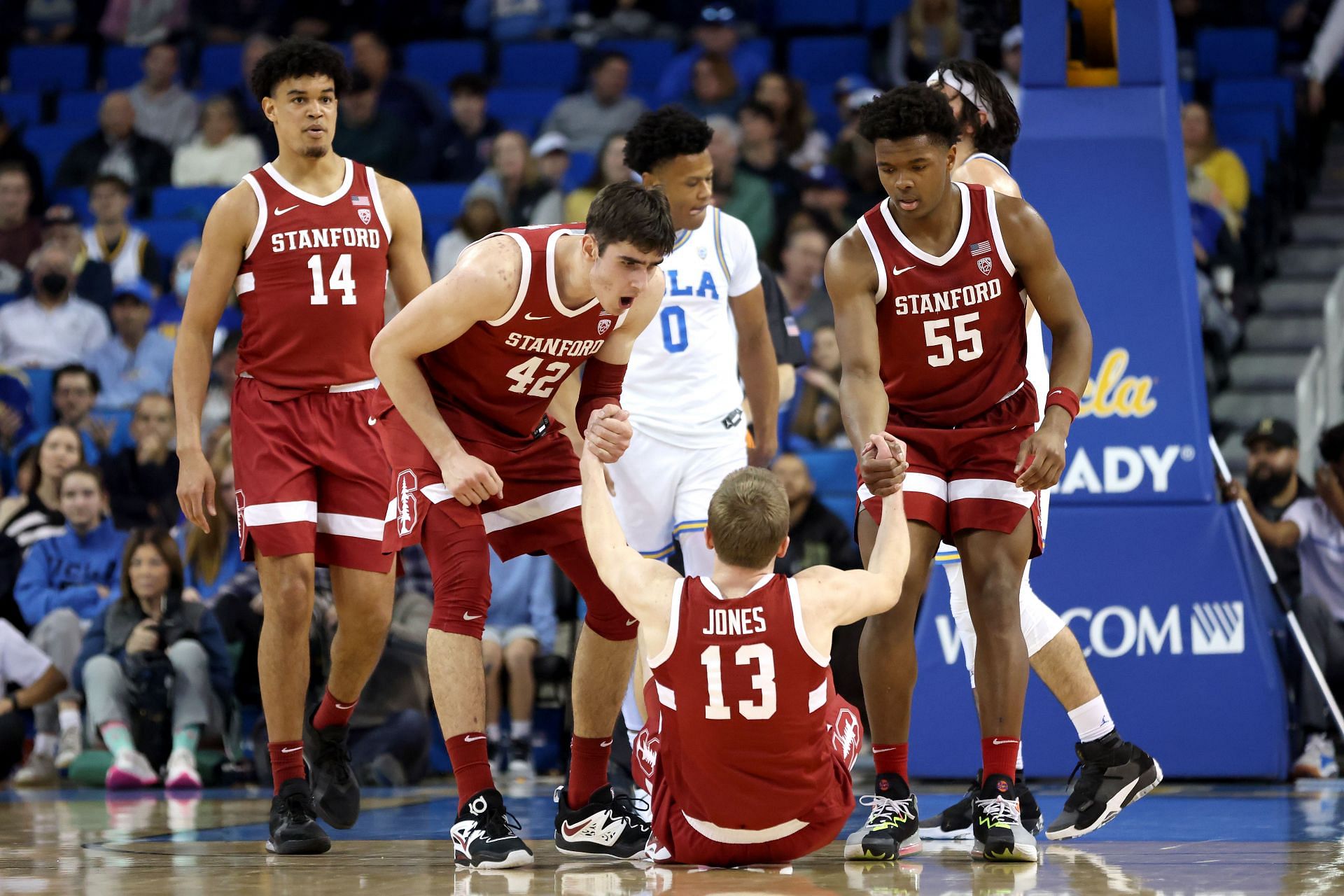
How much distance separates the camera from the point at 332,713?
5637 mm

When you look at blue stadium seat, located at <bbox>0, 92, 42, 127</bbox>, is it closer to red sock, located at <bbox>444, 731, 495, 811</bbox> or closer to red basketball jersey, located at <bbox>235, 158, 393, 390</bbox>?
red basketball jersey, located at <bbox>235, 158, 393, 390</bbox>

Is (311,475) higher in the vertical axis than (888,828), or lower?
higher

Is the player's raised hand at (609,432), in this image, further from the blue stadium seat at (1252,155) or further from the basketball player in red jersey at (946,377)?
the blue stadium seat at (1252,155)

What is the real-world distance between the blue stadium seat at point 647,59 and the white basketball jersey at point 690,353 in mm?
7824

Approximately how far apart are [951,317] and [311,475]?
2031mm

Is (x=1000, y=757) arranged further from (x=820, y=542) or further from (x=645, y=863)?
(x=820, y=542)

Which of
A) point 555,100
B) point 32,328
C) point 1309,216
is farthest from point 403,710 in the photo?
point 1309,216

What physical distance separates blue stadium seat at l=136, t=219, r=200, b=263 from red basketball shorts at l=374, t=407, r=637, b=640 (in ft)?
25.8

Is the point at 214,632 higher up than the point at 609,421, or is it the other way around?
the point at 609,421

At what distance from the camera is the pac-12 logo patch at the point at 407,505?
4.99m

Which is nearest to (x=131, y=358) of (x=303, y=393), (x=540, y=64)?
(x=540, y=64)

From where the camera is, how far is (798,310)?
10.4m

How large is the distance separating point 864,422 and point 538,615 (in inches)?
162

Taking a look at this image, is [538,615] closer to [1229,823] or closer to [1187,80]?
[1229,823]
